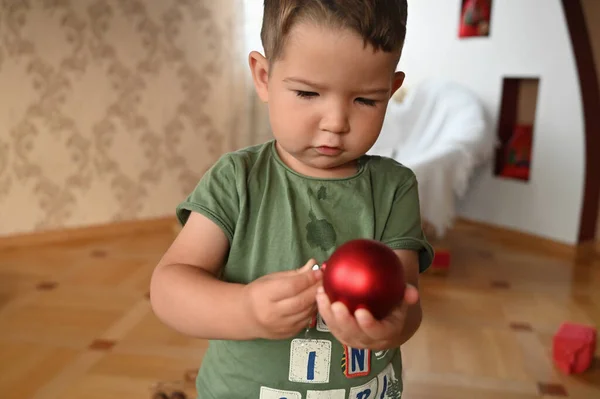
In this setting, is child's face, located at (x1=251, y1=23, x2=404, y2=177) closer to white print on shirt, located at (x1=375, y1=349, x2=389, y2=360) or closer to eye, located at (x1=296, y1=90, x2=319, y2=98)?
eye, located at (x1=296, y1=90, x2=319, y2=98)

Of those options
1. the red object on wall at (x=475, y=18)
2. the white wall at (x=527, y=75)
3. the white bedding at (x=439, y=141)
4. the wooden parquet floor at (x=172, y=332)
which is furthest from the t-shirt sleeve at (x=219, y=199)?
the red object on wall at (x=475, y=18)

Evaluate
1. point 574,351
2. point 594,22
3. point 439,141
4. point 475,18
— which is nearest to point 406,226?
point 574,351

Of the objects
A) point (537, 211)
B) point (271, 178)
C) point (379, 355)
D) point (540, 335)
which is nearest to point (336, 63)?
point (271, 178)

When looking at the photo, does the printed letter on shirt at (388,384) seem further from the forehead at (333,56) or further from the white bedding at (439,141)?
the white bedding at (439,141)

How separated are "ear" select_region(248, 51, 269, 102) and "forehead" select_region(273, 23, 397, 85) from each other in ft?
0.24

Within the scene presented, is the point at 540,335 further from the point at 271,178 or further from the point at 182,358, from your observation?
the point at 271,178

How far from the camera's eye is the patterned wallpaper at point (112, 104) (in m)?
2.71

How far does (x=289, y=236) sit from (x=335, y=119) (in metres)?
0.16

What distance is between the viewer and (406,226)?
70 cm

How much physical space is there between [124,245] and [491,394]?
1935 millimetres

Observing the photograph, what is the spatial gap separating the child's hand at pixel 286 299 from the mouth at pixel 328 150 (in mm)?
149

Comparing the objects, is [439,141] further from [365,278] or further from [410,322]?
[365,278]

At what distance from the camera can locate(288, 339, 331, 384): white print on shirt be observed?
67 cm

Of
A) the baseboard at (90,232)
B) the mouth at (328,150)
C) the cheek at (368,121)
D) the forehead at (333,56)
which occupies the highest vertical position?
the forehead at (333,56)
